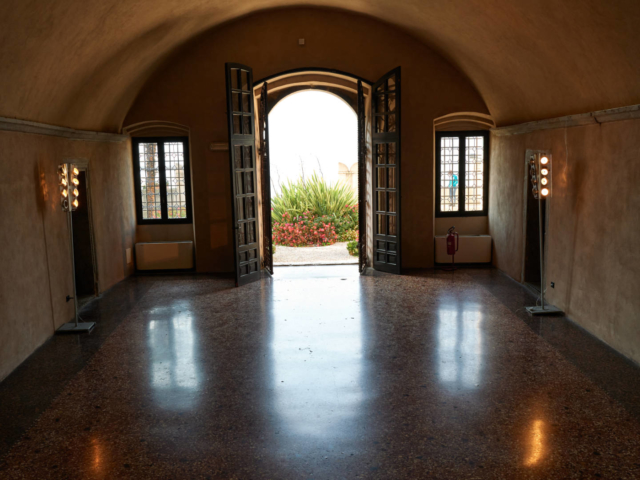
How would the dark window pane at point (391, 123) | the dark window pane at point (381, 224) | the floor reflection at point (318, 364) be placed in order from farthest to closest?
the dark window pane at point (381, 224), the dark window pane at point (391, 123), the floor reflection at point (318, 364)

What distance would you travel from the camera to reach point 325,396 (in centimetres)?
596

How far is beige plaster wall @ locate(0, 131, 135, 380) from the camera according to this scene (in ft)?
22.1

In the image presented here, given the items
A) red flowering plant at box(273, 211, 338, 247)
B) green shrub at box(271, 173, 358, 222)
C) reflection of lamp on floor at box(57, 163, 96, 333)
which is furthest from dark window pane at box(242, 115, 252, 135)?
green shrub at box(271, 173, 358, 222)

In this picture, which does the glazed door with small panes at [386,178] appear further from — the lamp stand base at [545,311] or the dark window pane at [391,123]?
the lamp stand base at [545,311]

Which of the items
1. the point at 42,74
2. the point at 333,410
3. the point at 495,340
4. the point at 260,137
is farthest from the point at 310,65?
the point at 333,410

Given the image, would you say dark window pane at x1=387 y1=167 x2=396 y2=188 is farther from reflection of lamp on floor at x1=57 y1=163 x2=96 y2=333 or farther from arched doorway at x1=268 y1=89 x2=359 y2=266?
reflection of lamp on floor at x1=57 y1=163 x2=96 y2=333

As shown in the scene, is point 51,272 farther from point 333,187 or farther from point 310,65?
point 333,187

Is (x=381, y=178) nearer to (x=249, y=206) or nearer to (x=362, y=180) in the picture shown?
(x=362, y=180)

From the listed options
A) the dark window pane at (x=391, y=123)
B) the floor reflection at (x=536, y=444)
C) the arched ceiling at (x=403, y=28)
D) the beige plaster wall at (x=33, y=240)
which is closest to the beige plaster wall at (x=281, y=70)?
the dark window pane at (x=391, y=123)

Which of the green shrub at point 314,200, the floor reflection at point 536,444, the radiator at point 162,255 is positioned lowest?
the floor reflection at point 536,444

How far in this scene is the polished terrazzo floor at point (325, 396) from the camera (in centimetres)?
473

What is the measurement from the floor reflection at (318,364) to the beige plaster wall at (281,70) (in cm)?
340

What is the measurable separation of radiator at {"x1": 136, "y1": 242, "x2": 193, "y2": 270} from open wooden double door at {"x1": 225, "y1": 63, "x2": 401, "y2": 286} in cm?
157

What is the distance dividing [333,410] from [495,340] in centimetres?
285
